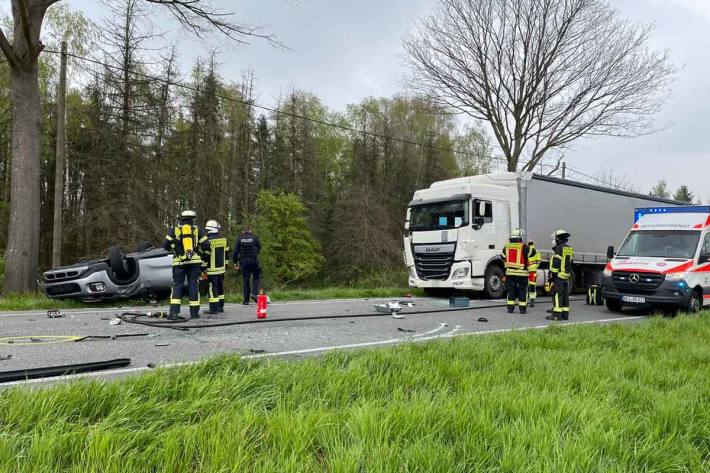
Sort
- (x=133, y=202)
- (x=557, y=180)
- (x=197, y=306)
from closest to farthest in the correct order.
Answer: (x=197, y=306) → (x=557, y=180) → (x=133, y=202)

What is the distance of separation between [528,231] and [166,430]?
40.9ft

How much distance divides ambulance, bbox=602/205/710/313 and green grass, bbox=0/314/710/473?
6.47 m

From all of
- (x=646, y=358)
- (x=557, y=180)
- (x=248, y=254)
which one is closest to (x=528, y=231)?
(x=557, y=180)

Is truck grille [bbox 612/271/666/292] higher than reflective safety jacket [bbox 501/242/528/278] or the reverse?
the reverse

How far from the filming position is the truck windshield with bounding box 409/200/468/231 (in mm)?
12711

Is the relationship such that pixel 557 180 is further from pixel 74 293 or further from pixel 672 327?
pixel 74 293

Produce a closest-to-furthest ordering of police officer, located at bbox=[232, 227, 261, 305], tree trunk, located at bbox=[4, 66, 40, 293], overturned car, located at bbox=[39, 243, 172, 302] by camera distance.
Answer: overturned car, located at bbox=[39, 243, 172, 302] < police officer, located at bbox=[232, 227, 261, 305] < tree trunk, located at bbox=[4, 66, 40, 293]

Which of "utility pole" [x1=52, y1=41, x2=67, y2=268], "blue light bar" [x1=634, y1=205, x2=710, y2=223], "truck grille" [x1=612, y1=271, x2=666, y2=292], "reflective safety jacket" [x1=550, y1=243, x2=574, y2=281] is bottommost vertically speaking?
"truck grille" [x1=612, y1=271, x2=666, y2=292]

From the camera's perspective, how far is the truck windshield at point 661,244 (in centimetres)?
1061

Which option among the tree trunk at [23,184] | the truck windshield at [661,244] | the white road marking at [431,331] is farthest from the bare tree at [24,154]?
the truck windshield at [661,244]

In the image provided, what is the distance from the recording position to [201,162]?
2648 centimetres

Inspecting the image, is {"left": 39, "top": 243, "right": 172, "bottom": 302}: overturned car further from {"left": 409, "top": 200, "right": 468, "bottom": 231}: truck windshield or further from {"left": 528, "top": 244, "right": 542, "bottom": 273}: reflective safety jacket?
{"left": 528, "top": 244, "right": 542, "bottom": 273}: reflective safety jacket

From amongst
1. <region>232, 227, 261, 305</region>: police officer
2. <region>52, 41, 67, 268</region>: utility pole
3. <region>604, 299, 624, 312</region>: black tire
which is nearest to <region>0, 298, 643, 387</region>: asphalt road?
<region>232, 227, 261, 305</region>: police officer

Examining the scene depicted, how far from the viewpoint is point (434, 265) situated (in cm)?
1321
